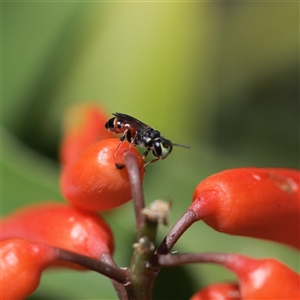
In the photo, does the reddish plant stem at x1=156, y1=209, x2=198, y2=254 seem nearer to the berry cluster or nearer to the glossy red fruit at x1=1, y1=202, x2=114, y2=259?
the berry cluster

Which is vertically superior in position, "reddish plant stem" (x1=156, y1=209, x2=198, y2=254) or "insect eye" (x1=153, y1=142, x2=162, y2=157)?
"insect eye" (x1=153, y1=142, x2=162, y2=157)

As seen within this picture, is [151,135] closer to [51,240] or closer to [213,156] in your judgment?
→ [51,240]

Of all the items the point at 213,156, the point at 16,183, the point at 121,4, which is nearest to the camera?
the point at 16,183

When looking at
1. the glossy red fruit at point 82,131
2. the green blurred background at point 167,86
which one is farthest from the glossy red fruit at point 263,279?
the green blurred background at point 167,86

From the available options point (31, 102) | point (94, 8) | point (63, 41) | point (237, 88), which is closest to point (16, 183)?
point (31, 102)

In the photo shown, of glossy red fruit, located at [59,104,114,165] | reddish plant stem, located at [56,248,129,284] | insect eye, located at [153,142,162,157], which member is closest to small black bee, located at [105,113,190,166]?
insect eye, located at [153,142,162,157]

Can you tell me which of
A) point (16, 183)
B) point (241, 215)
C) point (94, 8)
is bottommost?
point (16, 183)

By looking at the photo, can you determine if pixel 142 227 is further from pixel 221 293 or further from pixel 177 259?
pixel 221 293
